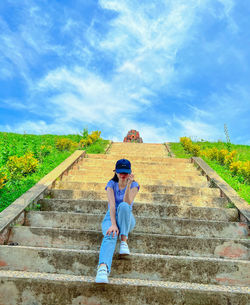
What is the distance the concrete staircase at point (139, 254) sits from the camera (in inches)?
100

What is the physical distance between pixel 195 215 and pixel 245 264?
1662 mm

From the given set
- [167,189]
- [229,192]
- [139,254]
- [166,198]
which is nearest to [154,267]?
[139,254]

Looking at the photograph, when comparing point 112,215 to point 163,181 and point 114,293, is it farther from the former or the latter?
point 163,181

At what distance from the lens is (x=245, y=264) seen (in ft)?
10.1

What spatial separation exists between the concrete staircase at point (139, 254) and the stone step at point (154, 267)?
0.4 inches

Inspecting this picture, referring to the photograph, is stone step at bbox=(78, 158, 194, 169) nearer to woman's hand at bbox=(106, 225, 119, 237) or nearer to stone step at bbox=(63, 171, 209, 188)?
stone step at bbox=(63, 171, 209, 188)

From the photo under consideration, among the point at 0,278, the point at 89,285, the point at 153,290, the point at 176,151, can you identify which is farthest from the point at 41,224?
the point at 176,151

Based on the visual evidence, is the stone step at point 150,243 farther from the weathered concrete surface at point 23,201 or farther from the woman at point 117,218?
the woman at point 117,218

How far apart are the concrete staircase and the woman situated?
15 centimetres

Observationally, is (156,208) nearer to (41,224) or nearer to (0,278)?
(41,224)

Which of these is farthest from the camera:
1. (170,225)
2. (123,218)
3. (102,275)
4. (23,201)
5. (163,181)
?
(163,181)

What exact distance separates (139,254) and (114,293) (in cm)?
56

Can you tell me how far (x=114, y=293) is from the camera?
2.54 m

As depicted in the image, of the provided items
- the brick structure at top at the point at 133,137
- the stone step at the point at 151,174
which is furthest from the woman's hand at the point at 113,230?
the brick structure at top at the point at 133,137
